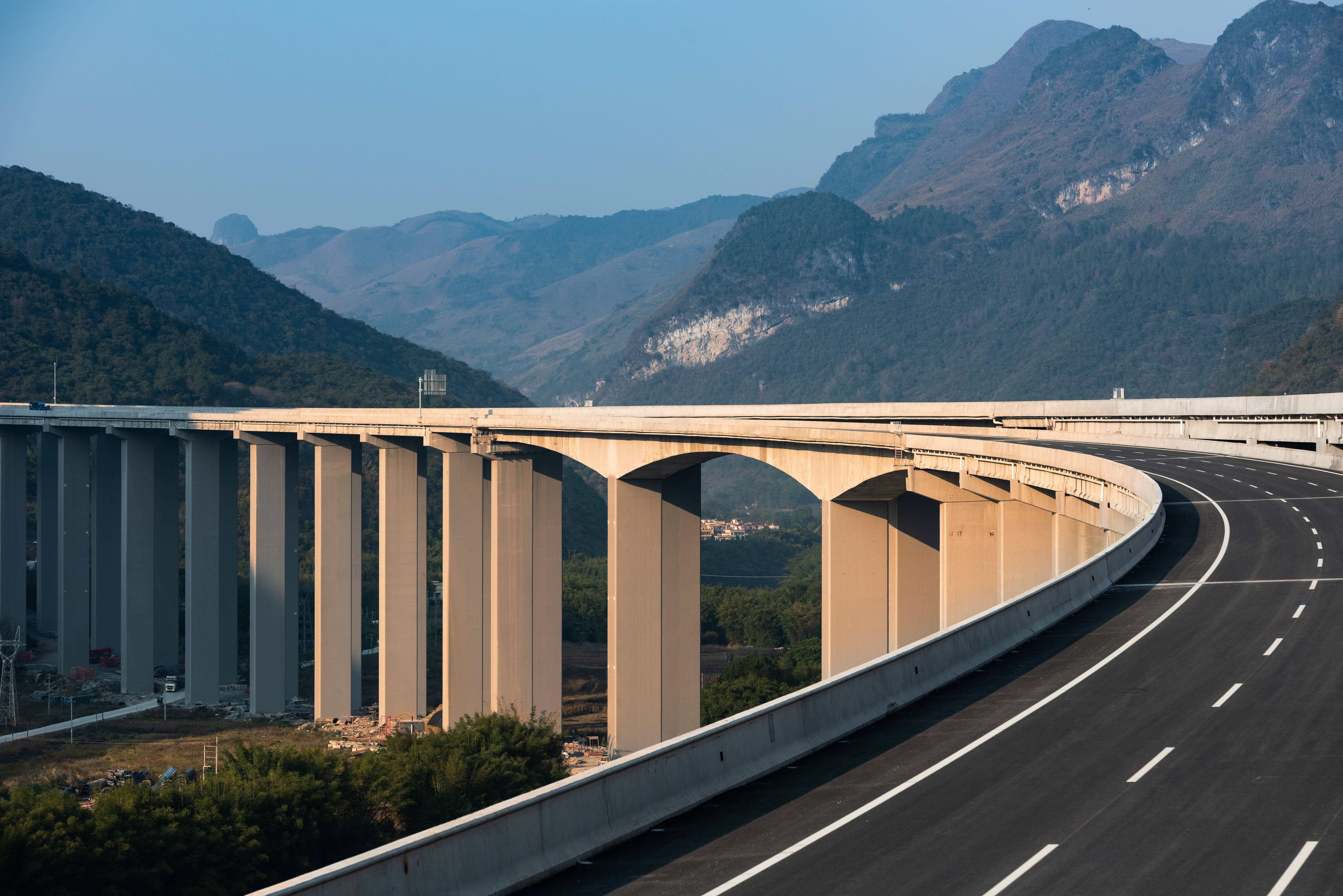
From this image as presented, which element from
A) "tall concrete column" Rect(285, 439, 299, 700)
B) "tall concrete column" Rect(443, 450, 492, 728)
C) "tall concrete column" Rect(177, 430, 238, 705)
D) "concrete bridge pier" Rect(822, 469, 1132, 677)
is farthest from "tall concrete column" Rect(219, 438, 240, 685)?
"concrete bridge pier" Rect(822, 469, 1132, 677)

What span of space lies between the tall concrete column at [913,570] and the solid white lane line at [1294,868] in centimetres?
3111

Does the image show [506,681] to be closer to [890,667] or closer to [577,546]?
[890,667]

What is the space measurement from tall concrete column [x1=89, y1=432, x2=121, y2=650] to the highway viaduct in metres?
0.28

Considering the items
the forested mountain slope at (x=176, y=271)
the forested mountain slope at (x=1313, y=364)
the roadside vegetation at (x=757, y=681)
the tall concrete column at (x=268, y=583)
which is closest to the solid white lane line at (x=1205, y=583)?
the roadside vegetation at (x=757, y=681)

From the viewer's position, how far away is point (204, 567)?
2849 inches

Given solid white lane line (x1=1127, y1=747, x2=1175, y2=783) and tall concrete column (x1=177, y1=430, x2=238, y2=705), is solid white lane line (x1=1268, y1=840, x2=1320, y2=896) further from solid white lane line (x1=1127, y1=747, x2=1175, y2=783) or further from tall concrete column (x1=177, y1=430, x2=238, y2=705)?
tall concrete column (x1=177, y1=430, x2=238, y2=705)

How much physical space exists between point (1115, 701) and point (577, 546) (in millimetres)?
131895

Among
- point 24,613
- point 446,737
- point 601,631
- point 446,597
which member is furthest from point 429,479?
point 446,737

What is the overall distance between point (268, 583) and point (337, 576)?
441cm

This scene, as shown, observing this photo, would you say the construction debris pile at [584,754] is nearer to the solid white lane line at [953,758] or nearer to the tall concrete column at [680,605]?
the tall concrete column at [680,605]

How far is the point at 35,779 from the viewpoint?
1909 inches

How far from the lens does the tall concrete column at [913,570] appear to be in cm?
4328

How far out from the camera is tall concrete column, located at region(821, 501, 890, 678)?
4191 centimetres

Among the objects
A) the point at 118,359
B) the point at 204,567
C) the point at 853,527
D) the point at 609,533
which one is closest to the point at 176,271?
the point at 118,359
